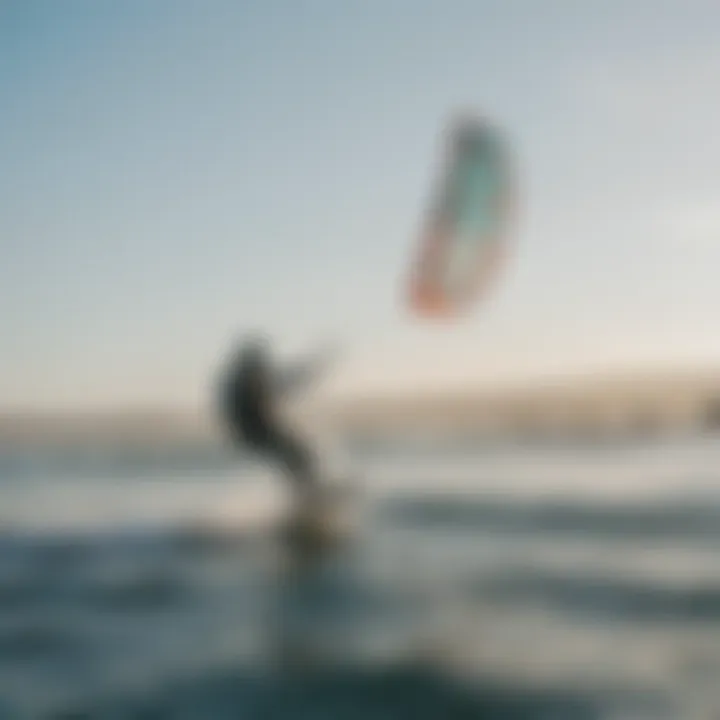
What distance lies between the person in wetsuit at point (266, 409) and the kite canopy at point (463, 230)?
8.6 inches

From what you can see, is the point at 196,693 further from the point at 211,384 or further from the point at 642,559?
the point at 642,559

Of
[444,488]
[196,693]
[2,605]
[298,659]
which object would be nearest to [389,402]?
[444,488]

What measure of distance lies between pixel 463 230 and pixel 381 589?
0.61 metres

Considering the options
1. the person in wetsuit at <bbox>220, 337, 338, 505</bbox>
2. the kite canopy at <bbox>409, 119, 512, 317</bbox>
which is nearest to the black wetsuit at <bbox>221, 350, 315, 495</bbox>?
the person in wetsuit at <bbox>220, 337, 338, 505</bbox>

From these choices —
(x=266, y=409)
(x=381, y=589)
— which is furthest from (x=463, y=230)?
(x=381, y=589)

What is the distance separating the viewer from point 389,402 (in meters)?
1.75

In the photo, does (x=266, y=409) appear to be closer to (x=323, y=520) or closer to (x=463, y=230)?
(x=323, y=520)

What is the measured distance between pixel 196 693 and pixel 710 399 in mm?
996

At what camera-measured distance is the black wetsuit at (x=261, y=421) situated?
1742 mm

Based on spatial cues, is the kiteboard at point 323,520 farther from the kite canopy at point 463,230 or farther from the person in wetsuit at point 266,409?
the kite canopy at point 463,230

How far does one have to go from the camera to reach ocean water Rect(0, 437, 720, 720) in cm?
152

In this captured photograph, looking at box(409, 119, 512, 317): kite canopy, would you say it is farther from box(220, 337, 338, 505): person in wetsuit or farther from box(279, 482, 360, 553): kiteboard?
box(279, 482, 360, 553): kiteboard

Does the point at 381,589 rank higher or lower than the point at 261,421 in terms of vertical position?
lower

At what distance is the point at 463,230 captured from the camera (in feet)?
5.65
